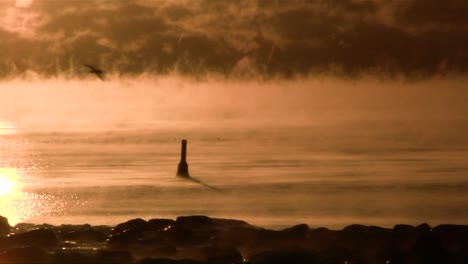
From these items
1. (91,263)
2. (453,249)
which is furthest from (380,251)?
(91,263)

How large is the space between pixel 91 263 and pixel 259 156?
263ft

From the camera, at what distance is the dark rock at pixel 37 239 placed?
27.2m

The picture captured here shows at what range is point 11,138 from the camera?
181m

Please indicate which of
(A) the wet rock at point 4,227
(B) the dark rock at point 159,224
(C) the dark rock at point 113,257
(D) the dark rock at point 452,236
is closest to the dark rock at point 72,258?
(C) the dark rock at point 113,257

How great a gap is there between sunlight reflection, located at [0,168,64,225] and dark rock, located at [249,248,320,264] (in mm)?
20807

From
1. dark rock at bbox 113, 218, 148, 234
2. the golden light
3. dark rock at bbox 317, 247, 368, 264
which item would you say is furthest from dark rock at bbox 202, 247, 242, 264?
the golden light

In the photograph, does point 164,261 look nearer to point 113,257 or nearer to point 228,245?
point 113,257

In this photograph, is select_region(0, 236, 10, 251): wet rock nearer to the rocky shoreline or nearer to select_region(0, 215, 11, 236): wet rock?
the rocky shoreline

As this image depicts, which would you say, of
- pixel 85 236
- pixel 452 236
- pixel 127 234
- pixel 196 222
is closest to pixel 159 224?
pixel 196 222

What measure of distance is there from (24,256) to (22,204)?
31564 millimetres

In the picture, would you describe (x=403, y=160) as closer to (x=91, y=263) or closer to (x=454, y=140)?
(x=454, y=140)

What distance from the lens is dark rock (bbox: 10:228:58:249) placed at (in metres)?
27.2

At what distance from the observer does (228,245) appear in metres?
27.2

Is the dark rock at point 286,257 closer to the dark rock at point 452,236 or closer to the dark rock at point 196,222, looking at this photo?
the dark rock at point 452,236
